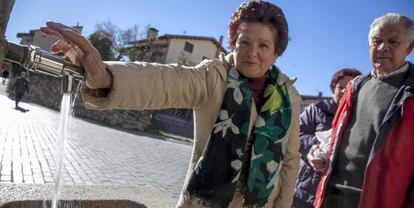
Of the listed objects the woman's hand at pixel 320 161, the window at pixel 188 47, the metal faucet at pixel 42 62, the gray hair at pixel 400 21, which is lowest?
the woman's hand at pixel 320 161

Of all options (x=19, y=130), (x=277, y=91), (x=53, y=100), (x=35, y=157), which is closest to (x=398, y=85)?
(x=277, y=91)

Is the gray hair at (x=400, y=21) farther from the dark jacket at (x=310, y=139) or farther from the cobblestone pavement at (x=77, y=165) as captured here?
the cobblestone pavement at (x=77, y=165)

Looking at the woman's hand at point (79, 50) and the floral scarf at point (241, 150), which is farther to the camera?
the floral scarf at point (241, 150)

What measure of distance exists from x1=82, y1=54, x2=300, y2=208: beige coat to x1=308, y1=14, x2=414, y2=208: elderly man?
508mm

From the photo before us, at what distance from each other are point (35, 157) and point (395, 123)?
6.57m

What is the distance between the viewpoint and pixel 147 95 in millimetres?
1399

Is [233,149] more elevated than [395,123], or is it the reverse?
[395,123]

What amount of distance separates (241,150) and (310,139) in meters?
2.04

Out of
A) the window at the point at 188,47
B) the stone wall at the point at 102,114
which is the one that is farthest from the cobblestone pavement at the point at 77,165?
the window at the point at 188,47

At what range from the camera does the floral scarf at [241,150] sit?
171 centimetres

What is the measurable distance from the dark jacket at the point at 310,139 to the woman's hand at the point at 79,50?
2653mm

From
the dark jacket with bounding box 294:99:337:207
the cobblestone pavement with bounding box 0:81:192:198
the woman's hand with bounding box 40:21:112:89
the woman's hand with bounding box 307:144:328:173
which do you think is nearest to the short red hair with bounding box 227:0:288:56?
the woman's hand with bounding box 40:21:112:89

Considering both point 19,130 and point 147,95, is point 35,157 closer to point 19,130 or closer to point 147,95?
point 19,130

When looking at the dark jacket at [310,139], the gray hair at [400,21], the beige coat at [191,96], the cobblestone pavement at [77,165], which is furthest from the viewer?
the cobblestone pavement at [77,165]
